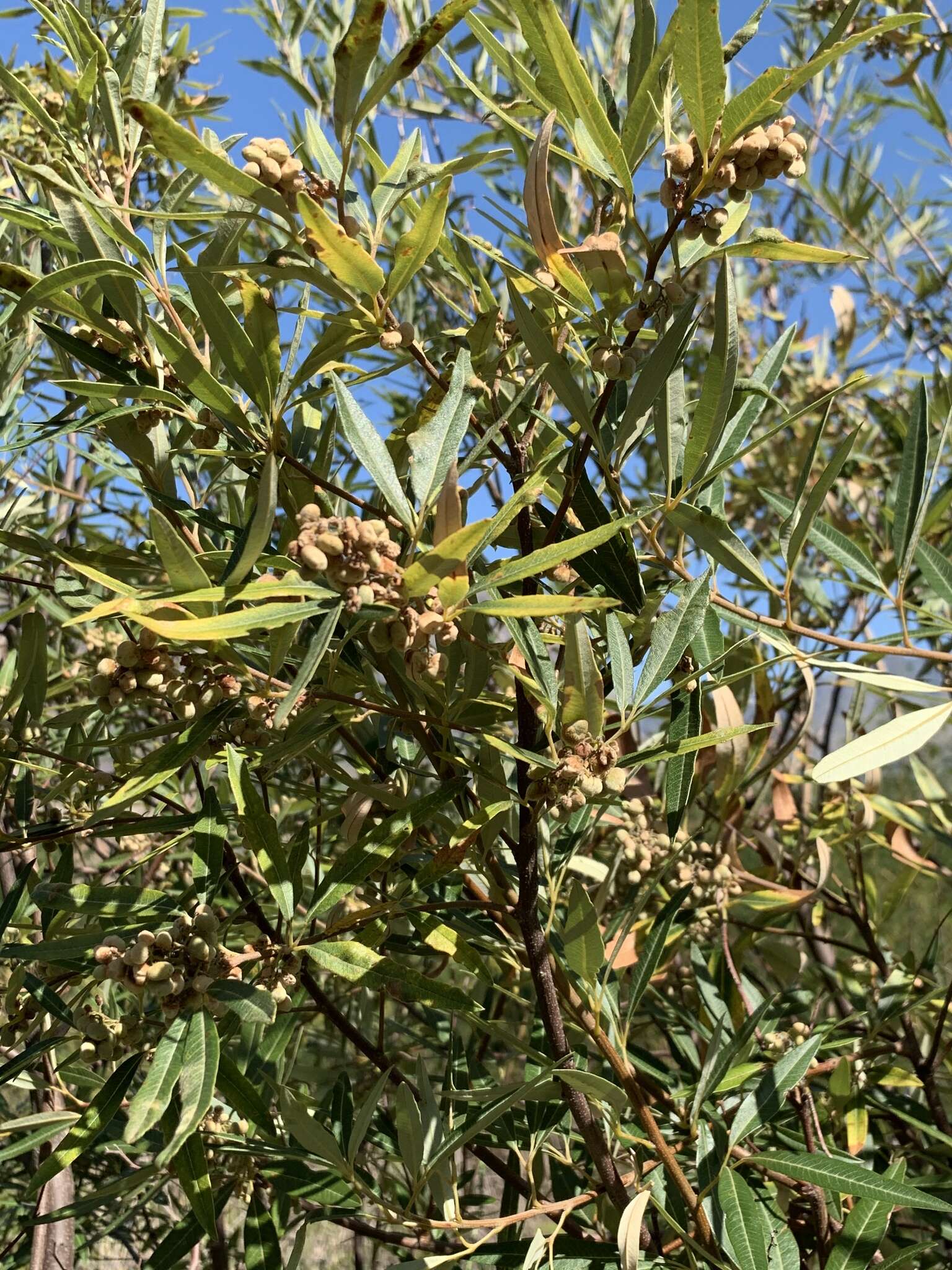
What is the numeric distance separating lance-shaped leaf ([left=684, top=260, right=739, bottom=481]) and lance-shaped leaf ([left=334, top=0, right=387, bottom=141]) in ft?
0.70

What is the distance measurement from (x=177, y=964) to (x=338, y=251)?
40 cm

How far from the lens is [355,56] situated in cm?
51

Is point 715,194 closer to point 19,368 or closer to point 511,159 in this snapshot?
point 19,368

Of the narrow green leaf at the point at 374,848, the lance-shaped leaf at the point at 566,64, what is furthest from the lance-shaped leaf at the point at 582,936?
the lance-shaped leaf at the point at 566,64

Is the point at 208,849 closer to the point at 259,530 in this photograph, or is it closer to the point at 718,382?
the point at 259,530

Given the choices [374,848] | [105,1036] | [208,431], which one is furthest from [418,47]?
[105,1036]

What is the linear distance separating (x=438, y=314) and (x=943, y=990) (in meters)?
1.47

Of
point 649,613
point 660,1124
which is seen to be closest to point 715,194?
point 649,613

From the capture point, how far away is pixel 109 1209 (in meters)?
1.42

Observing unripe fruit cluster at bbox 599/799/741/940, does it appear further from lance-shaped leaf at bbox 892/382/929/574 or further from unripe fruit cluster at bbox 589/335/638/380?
unripe fruit cluster at bbox 589/335/638/380

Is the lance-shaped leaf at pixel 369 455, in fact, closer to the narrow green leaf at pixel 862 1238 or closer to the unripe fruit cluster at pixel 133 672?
the unripe fruit cluster at pixel 133 672

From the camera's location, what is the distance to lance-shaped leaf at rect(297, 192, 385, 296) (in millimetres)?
493

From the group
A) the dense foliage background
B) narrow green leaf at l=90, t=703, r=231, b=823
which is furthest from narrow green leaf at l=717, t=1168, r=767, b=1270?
narrow green leaf at l=90, t=703, r=231, b=823

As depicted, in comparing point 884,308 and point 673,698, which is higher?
point 884,308
